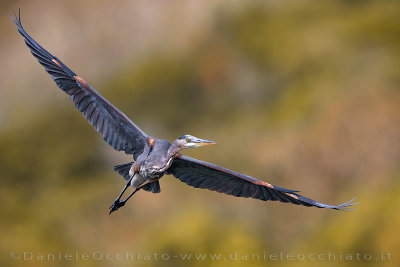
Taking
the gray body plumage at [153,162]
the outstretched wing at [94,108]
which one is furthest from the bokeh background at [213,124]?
the gray body plumage at [153,162]

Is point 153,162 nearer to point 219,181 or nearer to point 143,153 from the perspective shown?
point 143,153

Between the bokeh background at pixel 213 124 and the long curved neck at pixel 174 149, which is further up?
the bokeh background at pixel 213 124

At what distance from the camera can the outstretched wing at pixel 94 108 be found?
10.4 meters

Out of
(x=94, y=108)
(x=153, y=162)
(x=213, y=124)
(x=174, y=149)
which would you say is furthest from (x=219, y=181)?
(x=213, y=124)

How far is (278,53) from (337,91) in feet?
9.66

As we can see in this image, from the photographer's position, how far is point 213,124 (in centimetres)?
2222

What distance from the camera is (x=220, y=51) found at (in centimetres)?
2383

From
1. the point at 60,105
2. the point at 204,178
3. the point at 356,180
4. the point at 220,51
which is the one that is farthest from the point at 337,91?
the point at 204,178

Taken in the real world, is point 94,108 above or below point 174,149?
above

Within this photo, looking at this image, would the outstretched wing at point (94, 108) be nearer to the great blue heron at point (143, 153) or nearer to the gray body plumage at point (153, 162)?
the great blue heron at point (143, 153)

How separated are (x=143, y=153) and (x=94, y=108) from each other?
1.02m

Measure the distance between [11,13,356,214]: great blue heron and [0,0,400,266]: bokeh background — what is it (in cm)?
773

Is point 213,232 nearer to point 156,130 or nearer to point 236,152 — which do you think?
point 236,152

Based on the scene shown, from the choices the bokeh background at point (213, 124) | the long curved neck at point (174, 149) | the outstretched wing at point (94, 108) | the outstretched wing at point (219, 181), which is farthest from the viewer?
the bokeh background at point (213, 124)
